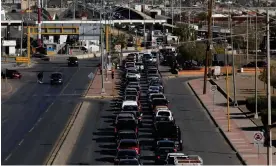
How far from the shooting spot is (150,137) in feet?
126

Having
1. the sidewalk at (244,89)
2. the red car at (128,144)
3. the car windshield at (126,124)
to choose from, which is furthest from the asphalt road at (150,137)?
the sidewalk at (244,89)

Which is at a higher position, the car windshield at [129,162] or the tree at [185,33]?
the tree at [185,33]

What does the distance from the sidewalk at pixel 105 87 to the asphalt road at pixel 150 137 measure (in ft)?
10.6

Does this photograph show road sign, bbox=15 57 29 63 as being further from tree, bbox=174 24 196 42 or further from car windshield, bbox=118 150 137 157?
car windshield, bbox=118 150 137 157

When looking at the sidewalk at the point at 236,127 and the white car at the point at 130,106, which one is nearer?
the sidewalk at the point at 236,127

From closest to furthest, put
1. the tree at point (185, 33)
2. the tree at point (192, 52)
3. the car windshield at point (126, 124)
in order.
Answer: the car windshield at point (126, 124)
the tree at point (192, 52)
the tree at point (185, 33)

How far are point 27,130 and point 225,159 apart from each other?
12054 mm

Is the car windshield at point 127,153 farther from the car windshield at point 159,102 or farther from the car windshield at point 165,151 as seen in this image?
the car windshield at point 159,102

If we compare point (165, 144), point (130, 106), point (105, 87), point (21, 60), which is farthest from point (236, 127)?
point (21, 60)

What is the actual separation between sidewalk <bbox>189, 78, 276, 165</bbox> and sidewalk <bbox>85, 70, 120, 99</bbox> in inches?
243

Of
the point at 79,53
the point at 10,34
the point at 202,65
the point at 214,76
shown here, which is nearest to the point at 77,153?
the point at 214,76

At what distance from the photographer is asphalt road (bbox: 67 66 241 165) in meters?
32.7

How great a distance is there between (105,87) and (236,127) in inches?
893

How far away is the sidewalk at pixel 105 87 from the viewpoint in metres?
56.7
